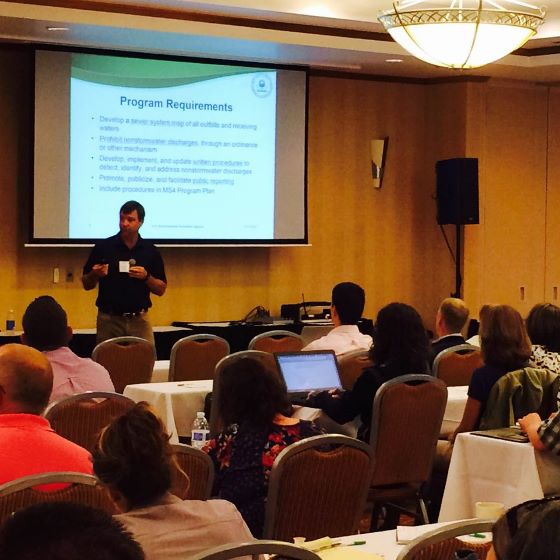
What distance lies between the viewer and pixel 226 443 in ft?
12.5

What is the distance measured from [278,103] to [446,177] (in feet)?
6.06

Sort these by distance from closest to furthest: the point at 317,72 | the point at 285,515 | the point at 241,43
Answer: the point at 285,515, the point at 241,43, the point at 317,72

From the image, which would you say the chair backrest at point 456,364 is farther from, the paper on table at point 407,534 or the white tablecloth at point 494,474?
the paper on table at point 407,534

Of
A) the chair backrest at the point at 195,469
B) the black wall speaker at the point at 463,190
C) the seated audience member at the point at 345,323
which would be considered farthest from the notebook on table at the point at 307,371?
the black wall speaker at the point at 463,190

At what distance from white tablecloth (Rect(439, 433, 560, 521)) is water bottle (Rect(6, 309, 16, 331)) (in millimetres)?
5185

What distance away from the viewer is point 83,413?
4.59 meters

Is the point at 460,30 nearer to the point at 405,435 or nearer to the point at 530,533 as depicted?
the point at 405,435

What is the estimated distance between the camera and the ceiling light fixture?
21.9 ft

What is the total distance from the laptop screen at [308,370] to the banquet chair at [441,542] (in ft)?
9.10

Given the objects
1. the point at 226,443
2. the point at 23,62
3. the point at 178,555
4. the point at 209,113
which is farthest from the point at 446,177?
the point at 178,555

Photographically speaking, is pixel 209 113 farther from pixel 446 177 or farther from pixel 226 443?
pixel 226 443

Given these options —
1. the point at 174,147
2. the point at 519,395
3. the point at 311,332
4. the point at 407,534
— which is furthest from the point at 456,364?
the point at 174,147

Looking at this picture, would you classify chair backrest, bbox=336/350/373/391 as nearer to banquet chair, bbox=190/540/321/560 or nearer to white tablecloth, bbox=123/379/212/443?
white tablecloth, bbox=123/379/212/443

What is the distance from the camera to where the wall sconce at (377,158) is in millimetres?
11242
